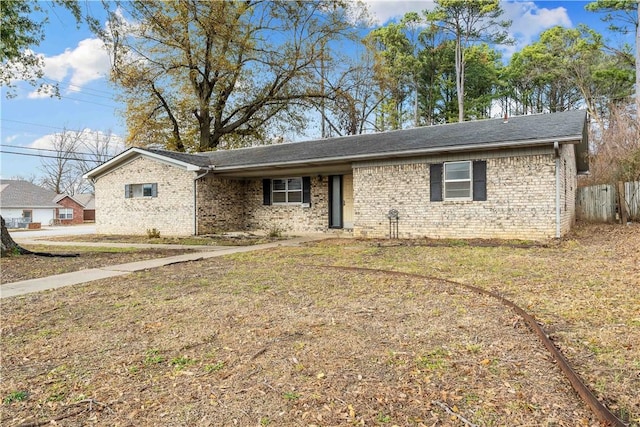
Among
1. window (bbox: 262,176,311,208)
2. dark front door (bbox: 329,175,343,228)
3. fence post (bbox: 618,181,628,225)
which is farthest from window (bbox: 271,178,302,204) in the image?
fence post (bbox: 618,181,628,225)

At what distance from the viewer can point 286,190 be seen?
53.9 feet

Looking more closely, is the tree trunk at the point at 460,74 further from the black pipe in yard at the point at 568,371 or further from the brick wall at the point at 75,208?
the brick wall at the point at 75,208

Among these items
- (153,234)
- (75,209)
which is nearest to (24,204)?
(75,209)

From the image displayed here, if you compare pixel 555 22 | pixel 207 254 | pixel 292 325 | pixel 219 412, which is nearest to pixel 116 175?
pixel 207 254

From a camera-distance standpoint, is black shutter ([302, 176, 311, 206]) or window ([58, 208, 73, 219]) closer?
black shutter ([302, 176, 311, 206])

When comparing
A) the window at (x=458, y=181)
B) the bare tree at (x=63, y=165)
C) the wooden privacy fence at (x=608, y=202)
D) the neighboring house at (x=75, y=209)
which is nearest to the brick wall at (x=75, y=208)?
the neighboring house at (x=75, y=209)

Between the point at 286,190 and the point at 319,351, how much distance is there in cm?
1339

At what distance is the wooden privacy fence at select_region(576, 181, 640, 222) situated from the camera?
45.7 ft

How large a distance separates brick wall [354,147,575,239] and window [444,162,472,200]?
0.19m

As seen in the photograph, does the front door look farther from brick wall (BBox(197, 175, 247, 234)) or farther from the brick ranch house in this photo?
brick wall (BBox(197, 175, 247, 234))

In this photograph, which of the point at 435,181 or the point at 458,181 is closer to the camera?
the point at 458,181

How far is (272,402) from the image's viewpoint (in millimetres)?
2494

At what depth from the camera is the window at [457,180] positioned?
37.2ft

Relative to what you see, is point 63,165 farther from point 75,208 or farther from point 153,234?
point 153,234
